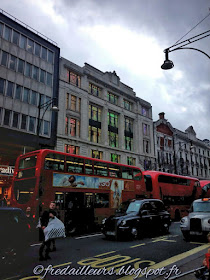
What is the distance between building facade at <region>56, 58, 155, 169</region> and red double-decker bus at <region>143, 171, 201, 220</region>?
13673 mm

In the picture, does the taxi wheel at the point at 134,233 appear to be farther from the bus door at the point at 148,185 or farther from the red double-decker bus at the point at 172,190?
the bus door at the point at 148,185

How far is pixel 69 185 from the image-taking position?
12781 mm

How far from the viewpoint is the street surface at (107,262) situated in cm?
555

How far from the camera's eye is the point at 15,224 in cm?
634

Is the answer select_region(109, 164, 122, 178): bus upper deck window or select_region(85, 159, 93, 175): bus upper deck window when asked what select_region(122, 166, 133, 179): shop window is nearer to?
select_region(109, 164, 122, 178): bus upper deck window

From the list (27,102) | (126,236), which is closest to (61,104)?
(27,102)

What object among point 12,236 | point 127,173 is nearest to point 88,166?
point 127,173

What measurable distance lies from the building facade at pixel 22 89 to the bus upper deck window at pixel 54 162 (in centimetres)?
1014

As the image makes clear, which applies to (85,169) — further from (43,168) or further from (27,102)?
(27,102)

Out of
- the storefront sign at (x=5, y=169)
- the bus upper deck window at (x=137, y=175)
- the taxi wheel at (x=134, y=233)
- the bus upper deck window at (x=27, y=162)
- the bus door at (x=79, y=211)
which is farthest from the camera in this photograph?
the storefront sign at (x=5, y=169)

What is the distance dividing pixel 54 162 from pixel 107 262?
6.80 m

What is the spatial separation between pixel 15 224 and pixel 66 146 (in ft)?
76.8

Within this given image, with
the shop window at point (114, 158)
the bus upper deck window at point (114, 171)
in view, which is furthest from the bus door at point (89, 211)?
the shop window at point (114, 158)

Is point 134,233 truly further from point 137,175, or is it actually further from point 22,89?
point 22,89
